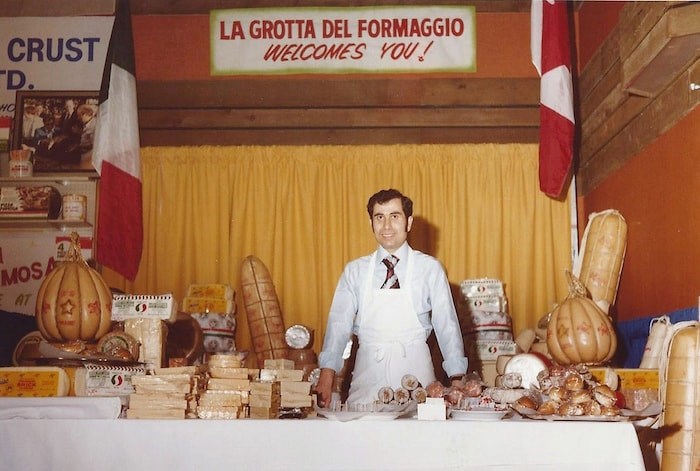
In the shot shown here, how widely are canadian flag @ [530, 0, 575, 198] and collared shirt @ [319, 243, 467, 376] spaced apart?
1794 mm

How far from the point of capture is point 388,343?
4.23m

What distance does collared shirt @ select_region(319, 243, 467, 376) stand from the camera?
4105 millimetres

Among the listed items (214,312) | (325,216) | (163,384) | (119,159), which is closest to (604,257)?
(325,216)

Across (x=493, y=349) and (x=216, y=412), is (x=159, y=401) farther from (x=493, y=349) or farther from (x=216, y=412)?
(x=493, y=349)

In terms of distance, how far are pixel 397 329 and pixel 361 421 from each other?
5.65 ft

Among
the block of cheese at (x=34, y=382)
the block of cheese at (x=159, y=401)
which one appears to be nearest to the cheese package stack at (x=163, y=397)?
the block of cheese at (x=159, y=401)

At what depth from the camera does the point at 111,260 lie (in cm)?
579

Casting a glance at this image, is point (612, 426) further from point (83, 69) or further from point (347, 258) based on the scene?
point (83, 69)

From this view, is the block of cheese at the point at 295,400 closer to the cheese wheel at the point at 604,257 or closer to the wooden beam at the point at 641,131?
the wooden beam at the point at 641,131

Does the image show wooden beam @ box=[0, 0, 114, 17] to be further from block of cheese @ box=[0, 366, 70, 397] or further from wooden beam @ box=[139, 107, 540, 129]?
block of cheese @ box=[0, 366, 70, 397]

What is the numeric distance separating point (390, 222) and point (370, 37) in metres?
3.05

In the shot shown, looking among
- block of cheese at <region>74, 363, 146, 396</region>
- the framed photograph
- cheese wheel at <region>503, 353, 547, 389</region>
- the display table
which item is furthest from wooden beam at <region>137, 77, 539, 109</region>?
Answer: the display table

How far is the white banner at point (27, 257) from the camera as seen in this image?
6605 mm

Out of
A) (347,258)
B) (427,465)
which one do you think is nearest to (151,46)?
(347,258)
